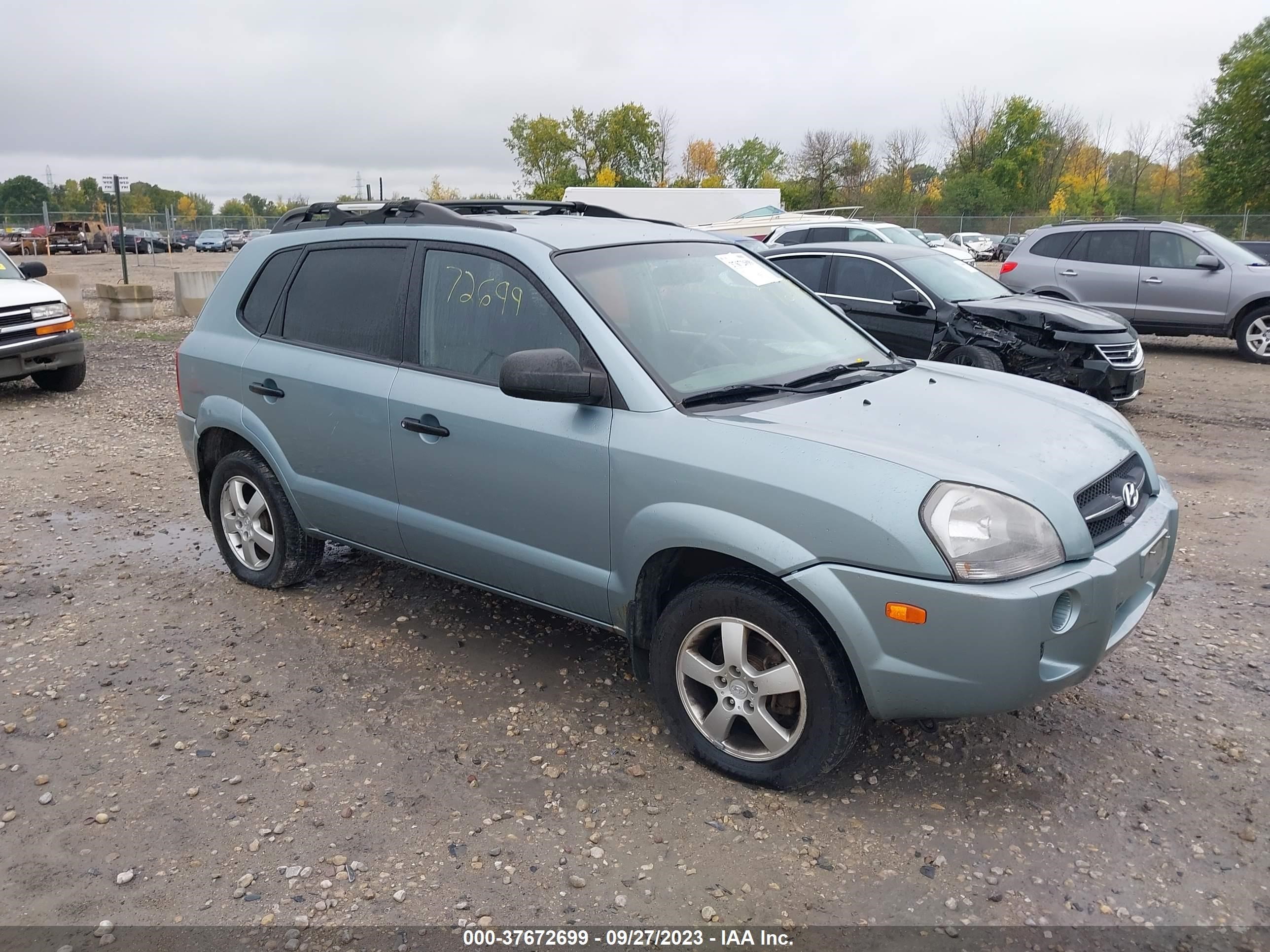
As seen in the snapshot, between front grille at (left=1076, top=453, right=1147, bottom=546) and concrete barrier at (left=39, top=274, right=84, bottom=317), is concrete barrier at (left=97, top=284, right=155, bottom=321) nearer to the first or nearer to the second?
concrete barrier at (left=39, top=274, right=84, bottom=317)

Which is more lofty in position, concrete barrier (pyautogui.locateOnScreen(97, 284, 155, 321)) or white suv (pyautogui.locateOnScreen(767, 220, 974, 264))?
white suv (pyautogui.locateOnScreen(767, 220, 974, 264))

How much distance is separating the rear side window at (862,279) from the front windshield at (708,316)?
5.38m

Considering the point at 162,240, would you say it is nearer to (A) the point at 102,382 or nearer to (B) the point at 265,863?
(A) the point at 102,382

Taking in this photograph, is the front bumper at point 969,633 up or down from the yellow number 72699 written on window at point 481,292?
down

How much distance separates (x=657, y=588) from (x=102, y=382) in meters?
10.7

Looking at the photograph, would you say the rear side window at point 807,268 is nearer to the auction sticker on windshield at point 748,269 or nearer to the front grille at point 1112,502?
the auction sticker on windshield at point 748,269

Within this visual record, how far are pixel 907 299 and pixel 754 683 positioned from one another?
698 centimetres

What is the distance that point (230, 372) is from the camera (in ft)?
15.9

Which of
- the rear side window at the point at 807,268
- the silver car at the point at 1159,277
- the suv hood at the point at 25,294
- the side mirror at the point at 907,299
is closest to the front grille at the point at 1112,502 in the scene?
the side mirror at the point at 907,299

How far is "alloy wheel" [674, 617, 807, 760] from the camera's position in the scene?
10.2 feet

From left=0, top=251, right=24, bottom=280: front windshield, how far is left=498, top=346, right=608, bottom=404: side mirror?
1011cm

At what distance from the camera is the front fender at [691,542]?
117 inches

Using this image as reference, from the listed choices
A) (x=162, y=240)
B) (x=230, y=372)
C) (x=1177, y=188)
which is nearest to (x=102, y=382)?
(x=230, y=372)

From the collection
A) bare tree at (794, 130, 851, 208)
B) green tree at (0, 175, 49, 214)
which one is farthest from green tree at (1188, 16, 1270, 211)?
green tree at (0, 175, 49, 214)
